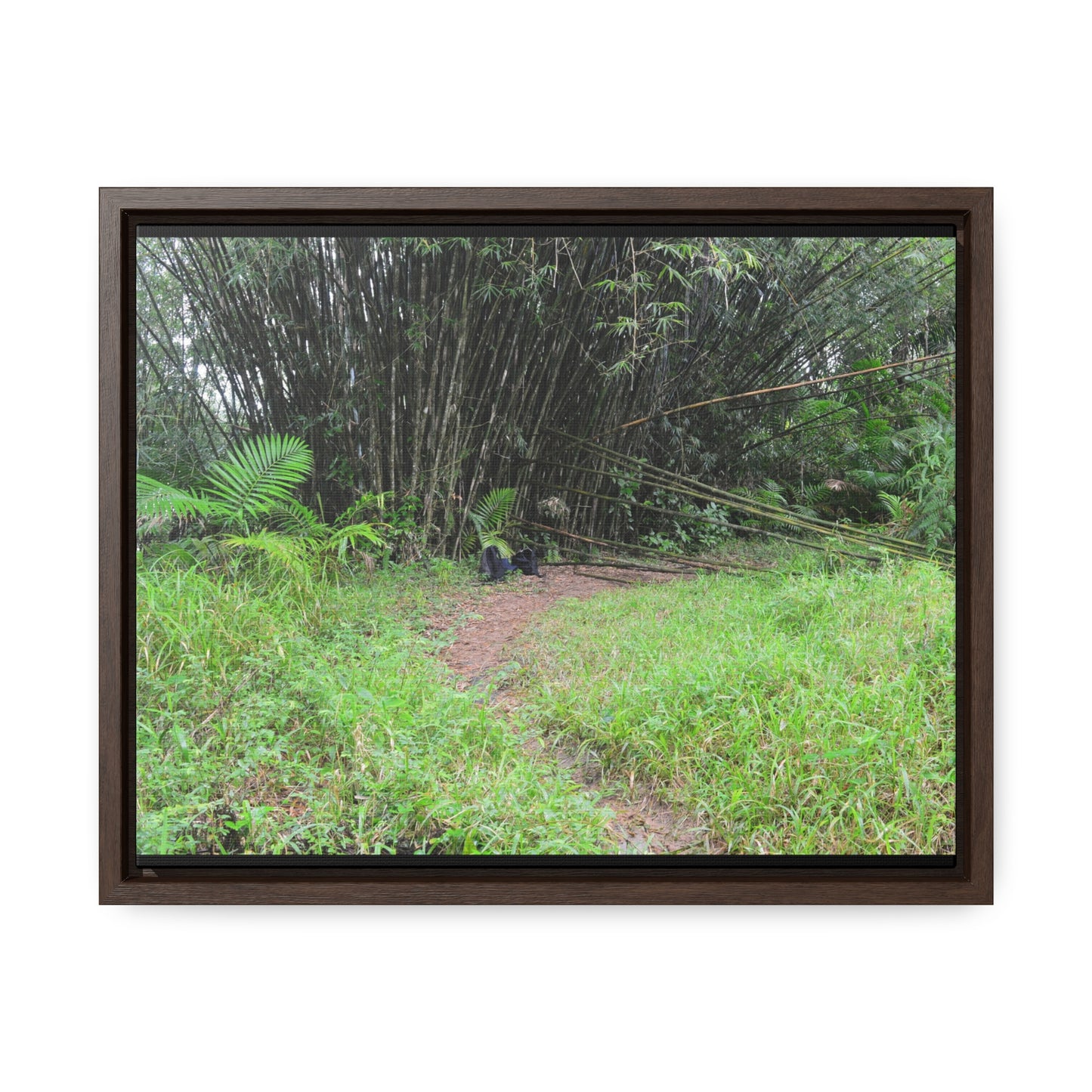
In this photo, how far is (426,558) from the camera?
1528 mm

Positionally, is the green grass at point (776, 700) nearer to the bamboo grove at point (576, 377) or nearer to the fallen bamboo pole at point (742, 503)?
the fallen bamboo pole at point (742, 503)

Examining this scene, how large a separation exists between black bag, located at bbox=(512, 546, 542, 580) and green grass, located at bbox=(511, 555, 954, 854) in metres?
0.11

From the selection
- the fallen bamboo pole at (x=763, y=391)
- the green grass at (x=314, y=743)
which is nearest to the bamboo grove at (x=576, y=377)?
the fallen bamboo pole at (x=763, y=391)

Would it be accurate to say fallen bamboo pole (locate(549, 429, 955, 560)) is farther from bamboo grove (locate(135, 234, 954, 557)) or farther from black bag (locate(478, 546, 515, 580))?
black bag (locate(478, 546, 515, 580))

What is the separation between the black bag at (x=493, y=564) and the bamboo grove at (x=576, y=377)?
1.9 inches

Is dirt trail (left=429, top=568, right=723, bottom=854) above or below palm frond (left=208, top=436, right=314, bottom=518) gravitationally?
below

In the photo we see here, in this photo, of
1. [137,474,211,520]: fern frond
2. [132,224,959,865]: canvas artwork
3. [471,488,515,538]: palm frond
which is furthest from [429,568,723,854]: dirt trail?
[137,474,211,520]: fern frond

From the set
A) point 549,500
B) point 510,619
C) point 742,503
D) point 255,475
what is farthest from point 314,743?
point 742,503

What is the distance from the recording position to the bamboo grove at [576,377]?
1514mm

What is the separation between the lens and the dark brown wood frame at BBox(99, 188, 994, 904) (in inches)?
57.5

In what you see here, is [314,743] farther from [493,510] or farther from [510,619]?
[493,510]

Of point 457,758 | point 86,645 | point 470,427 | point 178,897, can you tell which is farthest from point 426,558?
point 178,897

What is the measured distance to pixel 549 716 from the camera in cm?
151
